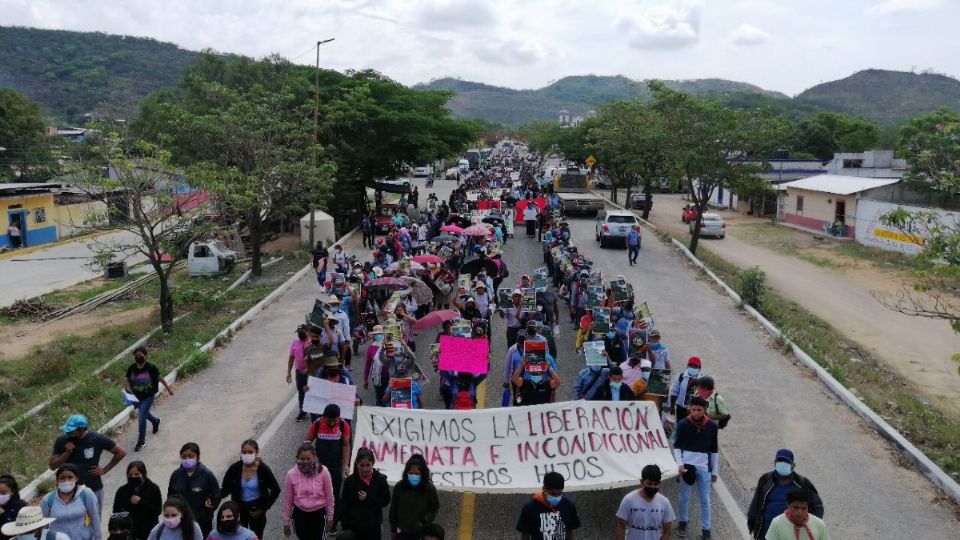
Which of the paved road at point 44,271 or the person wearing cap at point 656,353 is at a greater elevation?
the person wearing cap at point 656,353

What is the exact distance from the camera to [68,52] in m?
189

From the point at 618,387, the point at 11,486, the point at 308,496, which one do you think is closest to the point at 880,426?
the point at 618,387

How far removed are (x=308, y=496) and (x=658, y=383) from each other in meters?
4.82

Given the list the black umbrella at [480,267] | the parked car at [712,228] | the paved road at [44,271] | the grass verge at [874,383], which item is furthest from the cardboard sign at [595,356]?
the parked car at [712,228]

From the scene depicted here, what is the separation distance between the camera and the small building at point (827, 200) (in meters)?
39.1

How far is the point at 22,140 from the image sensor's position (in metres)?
60.7

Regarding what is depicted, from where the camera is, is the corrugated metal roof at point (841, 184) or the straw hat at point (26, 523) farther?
the corrugated metal roof at point (841, 184)

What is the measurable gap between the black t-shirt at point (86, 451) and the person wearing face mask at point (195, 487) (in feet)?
3.82

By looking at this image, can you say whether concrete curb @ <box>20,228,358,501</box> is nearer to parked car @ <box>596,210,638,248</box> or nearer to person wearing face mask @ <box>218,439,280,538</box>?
person wearing face mask @ <box>218,439,280,538</box>

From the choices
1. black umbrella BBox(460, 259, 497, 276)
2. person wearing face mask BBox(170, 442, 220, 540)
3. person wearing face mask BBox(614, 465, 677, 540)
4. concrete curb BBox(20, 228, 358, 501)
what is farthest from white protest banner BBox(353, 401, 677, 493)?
black umbrella BBox(460, 259, 497, 276)

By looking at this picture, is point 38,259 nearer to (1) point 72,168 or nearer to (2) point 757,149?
(1) point 72,168

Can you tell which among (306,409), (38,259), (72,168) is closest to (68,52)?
(38,259)

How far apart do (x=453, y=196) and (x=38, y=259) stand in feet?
63.7

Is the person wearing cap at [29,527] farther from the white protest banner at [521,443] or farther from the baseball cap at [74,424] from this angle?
the white protest banner at [521,443]
